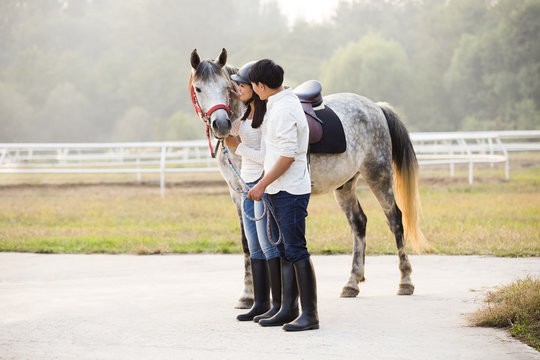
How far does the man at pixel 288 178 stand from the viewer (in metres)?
3.97

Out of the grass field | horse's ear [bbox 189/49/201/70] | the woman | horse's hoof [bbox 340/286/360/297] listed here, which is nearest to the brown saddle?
the woman

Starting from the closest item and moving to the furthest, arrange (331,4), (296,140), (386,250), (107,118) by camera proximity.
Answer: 1. (296,140)
2. (386,250)
3. (107,118)
4. (331,4)

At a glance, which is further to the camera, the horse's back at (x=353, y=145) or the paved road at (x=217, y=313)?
the horse's back at (x=353, y=145)

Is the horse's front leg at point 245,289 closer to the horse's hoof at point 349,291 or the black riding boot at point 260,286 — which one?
the black riding boot at point 260,286

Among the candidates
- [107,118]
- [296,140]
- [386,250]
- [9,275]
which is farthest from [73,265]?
[107,118]

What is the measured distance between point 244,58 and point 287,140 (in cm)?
6186

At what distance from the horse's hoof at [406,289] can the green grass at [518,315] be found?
97 cm

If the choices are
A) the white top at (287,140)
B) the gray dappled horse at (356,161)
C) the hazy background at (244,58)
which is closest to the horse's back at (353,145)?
the gray dappled horse at (356,161)

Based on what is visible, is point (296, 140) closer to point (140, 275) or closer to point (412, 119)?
point (140, 275)

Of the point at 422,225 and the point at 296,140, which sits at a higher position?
the point at 296,140

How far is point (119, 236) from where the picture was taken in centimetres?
888

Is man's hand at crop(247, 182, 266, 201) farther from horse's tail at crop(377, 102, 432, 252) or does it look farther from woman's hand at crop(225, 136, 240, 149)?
horse's tail at crop(377, 102, 432, 252)

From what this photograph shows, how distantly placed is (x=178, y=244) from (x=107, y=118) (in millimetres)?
57031

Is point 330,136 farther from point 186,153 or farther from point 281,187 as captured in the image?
point 186,153
